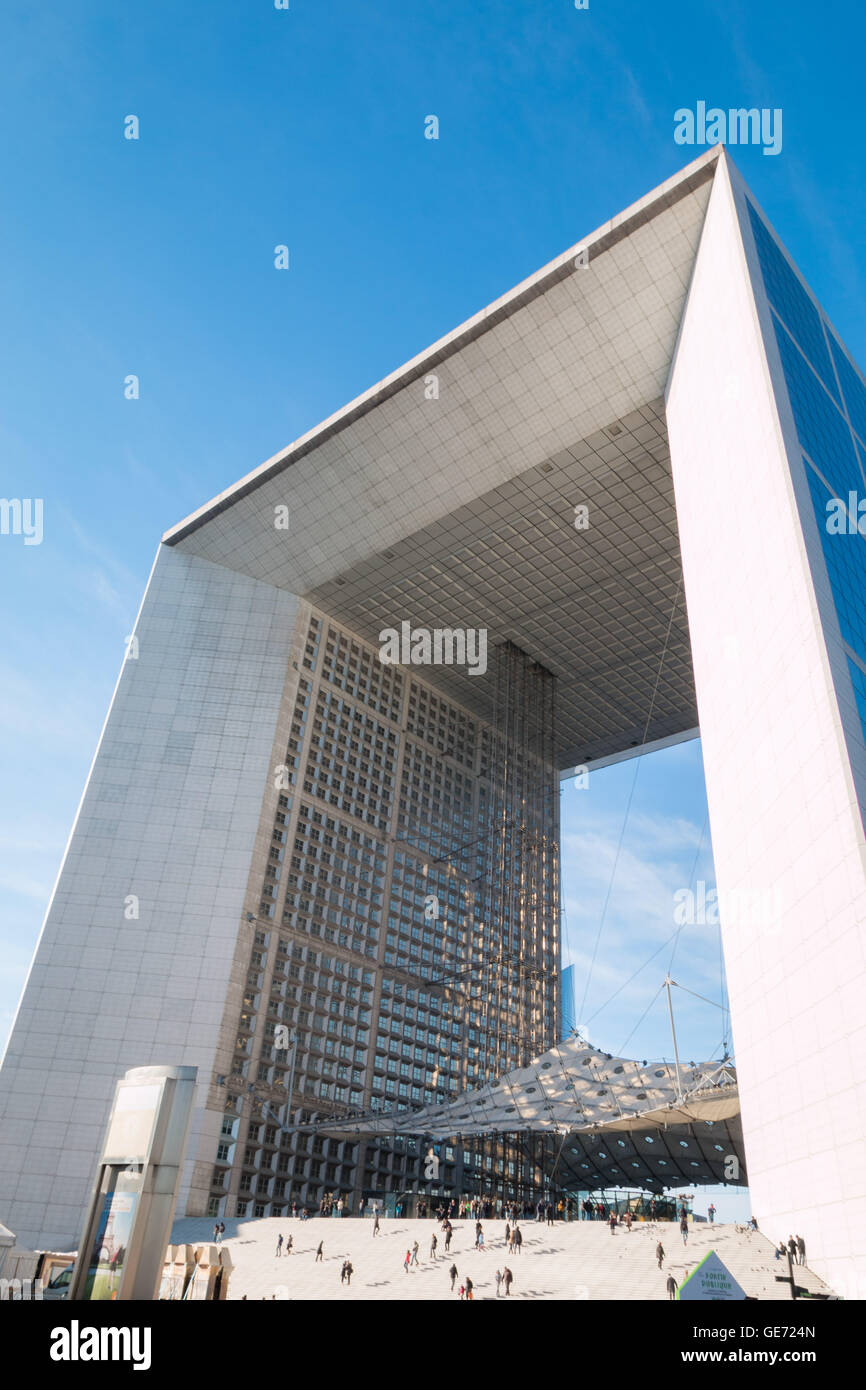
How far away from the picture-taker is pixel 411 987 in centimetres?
5266

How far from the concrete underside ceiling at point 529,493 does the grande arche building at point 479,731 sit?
0.51 feet

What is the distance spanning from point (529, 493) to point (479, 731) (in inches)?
848

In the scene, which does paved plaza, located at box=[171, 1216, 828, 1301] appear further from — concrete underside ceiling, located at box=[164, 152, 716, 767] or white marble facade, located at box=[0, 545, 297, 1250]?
concrete underside ceiling, located at box=[164, 152, 716, 767]

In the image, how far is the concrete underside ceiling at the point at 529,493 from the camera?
39.5 metres

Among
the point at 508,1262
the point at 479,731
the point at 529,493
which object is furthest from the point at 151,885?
the point at 508,1262

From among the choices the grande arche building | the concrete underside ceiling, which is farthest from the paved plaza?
the concrete underside ceiling

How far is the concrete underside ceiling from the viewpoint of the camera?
39.5 meters

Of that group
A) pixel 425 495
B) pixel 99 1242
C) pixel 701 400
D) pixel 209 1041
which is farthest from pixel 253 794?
pixel 99 1242

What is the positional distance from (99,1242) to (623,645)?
4784 cm

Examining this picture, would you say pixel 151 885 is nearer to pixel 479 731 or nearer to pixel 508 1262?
pixel 479 731

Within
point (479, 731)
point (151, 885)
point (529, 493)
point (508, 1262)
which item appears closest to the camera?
point (508, 1262)

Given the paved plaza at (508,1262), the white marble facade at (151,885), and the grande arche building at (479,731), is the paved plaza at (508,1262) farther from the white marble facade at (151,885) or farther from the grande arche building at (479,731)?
the white marble facade at (151,885)

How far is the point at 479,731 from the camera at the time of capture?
64625 millimetres

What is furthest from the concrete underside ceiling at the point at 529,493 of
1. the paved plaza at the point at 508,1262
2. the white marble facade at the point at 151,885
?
the paved plaza at the point at 508,1262
